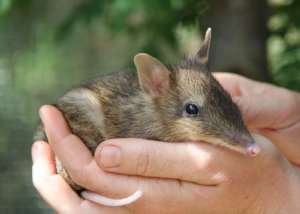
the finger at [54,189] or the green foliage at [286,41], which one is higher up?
the green foliage at [286,41]

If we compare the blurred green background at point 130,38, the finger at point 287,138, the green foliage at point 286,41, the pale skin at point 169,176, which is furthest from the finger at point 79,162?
the green foliage at point 286,41

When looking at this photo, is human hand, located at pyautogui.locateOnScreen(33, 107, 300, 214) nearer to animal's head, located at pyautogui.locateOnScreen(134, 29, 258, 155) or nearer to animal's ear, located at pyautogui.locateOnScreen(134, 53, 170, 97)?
animal's head, located at pyautogui.locateOnScreen(134, 29, 258, 155)

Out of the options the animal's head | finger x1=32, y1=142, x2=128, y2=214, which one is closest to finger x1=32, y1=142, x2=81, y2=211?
finger x1=32, y1=142, x2=128, y2=214

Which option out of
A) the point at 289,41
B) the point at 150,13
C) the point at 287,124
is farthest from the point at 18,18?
the point at 287,124

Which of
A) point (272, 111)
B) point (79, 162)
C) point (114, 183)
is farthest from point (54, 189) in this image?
point (272, 111)

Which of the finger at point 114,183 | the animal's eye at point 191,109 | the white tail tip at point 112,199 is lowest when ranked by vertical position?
the white tail tip at point 112,199

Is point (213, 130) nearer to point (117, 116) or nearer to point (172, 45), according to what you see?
point (117, 116)

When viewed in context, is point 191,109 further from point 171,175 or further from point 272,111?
point 272,111

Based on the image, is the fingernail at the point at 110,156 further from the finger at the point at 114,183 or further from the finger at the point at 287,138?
the finger at the point at 287,138
